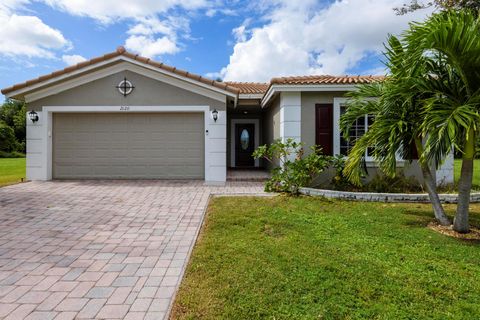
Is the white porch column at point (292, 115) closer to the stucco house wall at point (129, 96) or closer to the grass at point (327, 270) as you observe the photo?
the stucco house wall at point (129, 96)

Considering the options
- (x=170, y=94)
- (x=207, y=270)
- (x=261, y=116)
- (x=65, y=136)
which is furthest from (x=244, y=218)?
(x=261, y=116)

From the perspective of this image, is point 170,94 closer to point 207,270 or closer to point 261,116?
point 261,116

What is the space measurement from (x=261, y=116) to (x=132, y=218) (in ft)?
37.6

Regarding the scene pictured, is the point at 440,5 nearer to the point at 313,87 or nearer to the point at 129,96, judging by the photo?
the point at 313,87

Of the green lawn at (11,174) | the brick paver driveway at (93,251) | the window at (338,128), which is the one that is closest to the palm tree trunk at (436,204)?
the window at (338,128)

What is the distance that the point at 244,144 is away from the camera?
56.2 feet

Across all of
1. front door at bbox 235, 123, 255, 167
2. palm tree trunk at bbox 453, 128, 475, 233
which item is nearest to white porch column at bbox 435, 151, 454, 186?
palm tree trunk at bbox 453, 128, 475, 233

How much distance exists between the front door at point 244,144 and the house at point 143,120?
15.5 feet

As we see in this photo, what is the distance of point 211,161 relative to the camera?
1158cm

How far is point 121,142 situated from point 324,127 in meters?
7.45

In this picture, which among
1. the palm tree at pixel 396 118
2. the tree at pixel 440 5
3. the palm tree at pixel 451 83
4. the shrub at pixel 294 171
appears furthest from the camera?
the tree at pixel 440 5

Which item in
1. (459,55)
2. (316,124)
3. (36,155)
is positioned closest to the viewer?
(459,55)

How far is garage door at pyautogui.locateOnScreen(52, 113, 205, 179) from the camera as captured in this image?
11914 millimetres

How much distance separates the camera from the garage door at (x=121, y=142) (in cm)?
1191
